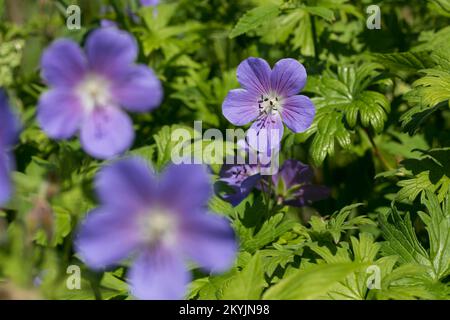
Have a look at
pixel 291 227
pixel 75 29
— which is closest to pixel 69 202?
pixel 291 227

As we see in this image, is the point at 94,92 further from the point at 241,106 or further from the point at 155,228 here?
the point at 241,106

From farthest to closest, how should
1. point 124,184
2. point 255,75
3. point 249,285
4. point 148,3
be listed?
point 148,3
point 255,75
point 249,285
point 124,184

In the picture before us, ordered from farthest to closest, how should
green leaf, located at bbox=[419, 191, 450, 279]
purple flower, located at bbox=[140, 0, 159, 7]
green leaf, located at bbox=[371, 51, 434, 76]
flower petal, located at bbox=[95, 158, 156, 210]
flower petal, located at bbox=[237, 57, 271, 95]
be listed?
purple flower, located at bbox=[140, 0, 159, 7] → green leaf, located at bbox=[371, 51, 434, 76] → flower petal, located at bbox=[237, 57, 271, 95] → green leaf, located at bbox=[419, 191, 450, 279] → flower petal, located at bbox=[95, 158, 156, 210]

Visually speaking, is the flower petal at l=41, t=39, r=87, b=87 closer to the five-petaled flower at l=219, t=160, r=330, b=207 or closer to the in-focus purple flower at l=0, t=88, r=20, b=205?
the in-focus purple flower at l=0, t=88, r=20, b=205

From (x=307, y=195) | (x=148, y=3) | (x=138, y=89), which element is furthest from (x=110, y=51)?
(x=148, y=3)

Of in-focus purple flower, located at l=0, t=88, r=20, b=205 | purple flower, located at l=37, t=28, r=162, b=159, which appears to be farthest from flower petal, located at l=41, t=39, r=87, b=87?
in-focus purple flower, located at l=0, t=88, r=20, b=205

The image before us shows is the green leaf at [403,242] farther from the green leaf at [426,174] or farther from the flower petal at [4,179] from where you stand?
the flower petal at [4,179]

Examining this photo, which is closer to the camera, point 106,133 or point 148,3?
point 106,133

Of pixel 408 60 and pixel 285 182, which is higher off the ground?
→ pixel 408 60
